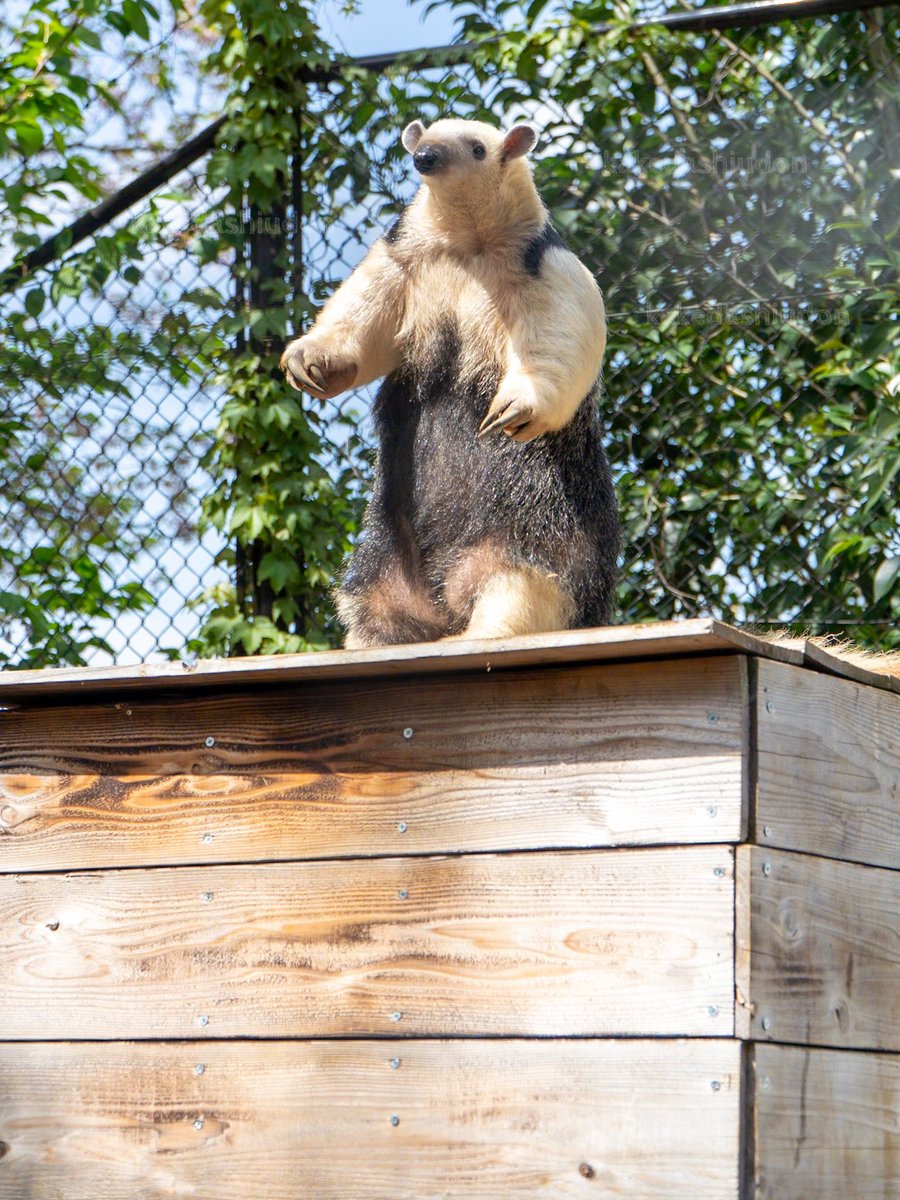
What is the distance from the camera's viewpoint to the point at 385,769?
246 centimetres

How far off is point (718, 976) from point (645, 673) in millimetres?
490

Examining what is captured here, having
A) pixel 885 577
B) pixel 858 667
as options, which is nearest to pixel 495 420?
pixel 858 667

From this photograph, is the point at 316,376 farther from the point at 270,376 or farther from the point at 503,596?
the point at 270,376

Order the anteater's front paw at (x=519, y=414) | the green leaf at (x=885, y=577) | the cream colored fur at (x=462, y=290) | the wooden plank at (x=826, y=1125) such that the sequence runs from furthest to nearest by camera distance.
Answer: the green leaf at (x=885, y=577) → the cream colored fur at (x=462, y=290) → the anteater's front paw at (x=519, y=414) → the wooden plank at (x=826, y=1125)

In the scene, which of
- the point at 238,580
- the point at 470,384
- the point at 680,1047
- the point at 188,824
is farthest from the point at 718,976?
the point at 238,580

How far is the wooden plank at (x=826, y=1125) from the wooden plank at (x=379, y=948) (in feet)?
0.46

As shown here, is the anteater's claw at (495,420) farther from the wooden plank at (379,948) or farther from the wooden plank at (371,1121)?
the wooden plank at (371,1121)

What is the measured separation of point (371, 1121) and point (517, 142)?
1.98 metres

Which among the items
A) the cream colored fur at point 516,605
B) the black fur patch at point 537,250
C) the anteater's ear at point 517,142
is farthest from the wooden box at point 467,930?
the anteater's ear at point 517,142

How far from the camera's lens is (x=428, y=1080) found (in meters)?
2.25

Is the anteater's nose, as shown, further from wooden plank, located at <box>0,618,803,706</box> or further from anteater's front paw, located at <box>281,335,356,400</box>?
wooden plank, located at <box>0,618,803,706</box>

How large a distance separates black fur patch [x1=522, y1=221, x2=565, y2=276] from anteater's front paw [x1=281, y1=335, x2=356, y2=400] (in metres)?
0.42

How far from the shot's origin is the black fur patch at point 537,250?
291cm

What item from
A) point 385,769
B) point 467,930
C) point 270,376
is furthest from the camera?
point 270,376
